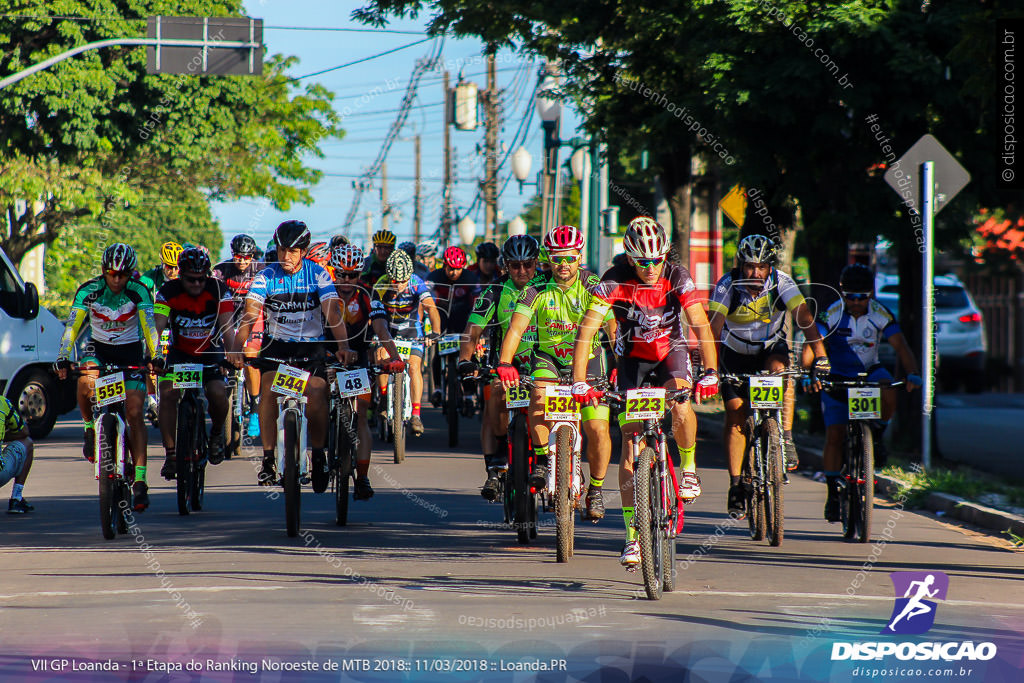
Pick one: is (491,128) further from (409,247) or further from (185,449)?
(185,449)

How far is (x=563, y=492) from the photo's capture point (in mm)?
8812

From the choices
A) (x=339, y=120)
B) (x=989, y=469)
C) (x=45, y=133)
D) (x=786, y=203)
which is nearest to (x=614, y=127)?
(x=786, y=203)

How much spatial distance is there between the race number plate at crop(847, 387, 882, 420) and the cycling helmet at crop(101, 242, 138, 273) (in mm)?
5329

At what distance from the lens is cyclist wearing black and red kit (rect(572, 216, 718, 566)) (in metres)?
8.80

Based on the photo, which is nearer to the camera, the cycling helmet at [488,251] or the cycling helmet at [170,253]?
the cycling helmet at [170,253]

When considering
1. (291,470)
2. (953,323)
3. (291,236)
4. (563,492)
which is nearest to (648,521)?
(563,492)

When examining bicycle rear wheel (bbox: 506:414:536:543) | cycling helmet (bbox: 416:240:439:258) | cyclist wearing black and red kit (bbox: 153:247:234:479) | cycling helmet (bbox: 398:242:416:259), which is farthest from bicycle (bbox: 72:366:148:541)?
cycling helmet (bbox: 416:240:439:258)

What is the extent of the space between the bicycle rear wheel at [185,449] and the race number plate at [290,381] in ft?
4.05

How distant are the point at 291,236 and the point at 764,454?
366 centimetres

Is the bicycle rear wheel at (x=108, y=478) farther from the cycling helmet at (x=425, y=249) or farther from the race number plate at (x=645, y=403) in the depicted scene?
the cycling helmet at (x=425, y=249)

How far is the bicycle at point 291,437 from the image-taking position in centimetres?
989

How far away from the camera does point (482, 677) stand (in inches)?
239

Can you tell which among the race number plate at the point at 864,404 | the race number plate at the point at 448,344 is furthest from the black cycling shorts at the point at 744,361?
the race number plate at the point at 448,344

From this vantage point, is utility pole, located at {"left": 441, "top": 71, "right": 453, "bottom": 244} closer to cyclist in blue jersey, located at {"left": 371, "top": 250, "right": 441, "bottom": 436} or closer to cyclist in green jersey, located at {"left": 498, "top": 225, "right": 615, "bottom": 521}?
cyclist in blue jersey, located at {"left": 371, "top": 250, "right": 441, "bottom": 436}
